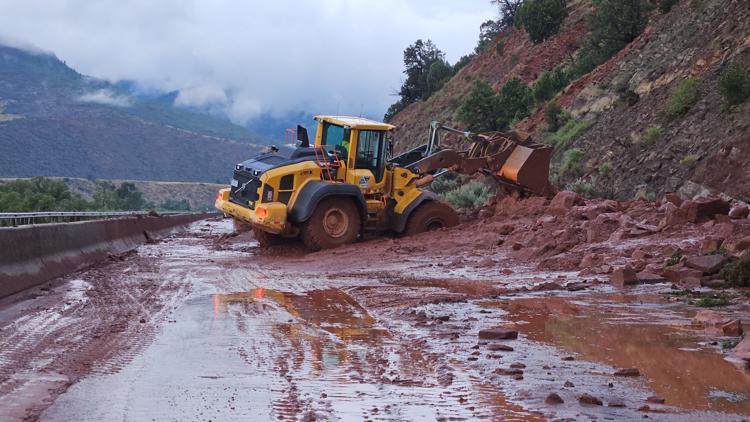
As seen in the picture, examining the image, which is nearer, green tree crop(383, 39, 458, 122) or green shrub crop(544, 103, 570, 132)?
green shrub crop(544, 103, 570, 132)

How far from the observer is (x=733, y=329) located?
30.1 feet

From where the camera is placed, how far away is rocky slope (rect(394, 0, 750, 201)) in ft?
70.3

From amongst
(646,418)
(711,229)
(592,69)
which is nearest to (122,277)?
(711,229)

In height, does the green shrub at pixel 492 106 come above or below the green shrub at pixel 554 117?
above

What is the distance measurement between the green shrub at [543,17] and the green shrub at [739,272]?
158 feet

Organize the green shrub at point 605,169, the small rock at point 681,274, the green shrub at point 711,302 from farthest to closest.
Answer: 1. the green shrub at point 605,169
2. the small rock at point 681,274
3. the green shrub at point 711,302

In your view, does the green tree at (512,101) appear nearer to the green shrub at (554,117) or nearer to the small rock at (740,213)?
the green shrub at (554,117)

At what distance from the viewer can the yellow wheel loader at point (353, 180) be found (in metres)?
20.2

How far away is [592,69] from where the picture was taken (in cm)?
4275

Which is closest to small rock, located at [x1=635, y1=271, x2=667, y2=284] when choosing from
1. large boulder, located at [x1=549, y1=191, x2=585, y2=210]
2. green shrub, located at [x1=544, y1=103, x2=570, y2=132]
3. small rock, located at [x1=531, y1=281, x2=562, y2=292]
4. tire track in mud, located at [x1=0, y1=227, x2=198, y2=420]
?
small rock, located at [x1=531, y1=281, x2=562, y2=292]

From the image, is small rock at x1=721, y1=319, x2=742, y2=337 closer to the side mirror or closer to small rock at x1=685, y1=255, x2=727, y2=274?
small rock at x1=685, y1=255, x2=727, y2=274

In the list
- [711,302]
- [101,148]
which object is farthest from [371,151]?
[101,148]

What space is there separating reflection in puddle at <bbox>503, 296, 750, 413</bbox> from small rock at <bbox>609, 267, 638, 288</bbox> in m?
0.90

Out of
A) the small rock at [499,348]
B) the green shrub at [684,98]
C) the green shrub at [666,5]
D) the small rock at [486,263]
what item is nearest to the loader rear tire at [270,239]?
the small rock at [486,263]
